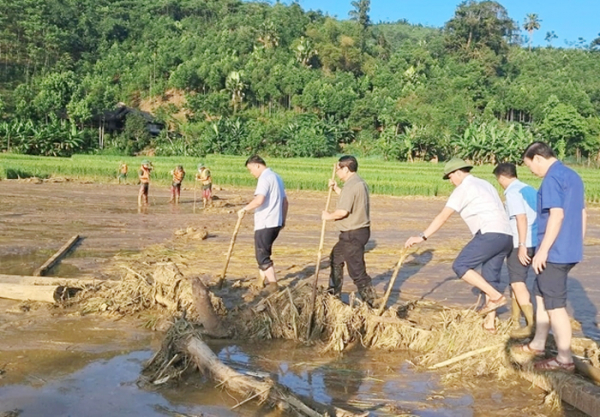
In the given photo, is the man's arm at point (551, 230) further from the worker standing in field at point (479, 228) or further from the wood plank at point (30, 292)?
the wood plank at point (30, 292)

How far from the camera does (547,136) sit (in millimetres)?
50719

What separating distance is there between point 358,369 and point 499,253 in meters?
1.88

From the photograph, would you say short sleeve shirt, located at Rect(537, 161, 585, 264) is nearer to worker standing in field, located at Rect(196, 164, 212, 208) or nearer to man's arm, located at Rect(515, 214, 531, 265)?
man's arm, located at Rect(515, 214, 531, 265)

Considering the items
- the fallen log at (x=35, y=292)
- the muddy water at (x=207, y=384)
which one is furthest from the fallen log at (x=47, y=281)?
the muddy water at (x=207, y=384)

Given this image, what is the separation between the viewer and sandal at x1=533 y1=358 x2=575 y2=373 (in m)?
5.03

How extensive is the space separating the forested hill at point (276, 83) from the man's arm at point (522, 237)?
131 feet

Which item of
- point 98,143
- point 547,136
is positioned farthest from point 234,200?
point 547,136

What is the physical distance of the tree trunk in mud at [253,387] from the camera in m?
4.27

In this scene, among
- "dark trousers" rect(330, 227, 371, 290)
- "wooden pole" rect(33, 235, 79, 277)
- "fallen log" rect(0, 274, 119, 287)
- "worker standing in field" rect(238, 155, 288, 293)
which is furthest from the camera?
"wooden pole" rect(33, 235, 79, 277)

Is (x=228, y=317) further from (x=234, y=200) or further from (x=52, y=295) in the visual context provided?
(x=234, y=200)

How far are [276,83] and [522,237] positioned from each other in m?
60.7

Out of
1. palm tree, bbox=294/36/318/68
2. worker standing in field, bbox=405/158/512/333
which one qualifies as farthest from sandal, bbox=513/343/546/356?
palm tree, bbox=294/36/318/68

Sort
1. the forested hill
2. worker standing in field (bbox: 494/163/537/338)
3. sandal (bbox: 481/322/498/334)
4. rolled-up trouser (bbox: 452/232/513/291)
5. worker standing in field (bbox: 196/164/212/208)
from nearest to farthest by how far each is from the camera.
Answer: sandal (bbox: 481/322/498/334) → rolled-up trouser (bbox: 452/232/513/291) → worker standing in field (bbox: 494/163/537/338) → worker standing in field (bbox: 196/164/212/208) → the forested hill

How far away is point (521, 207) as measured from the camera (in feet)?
20.9
